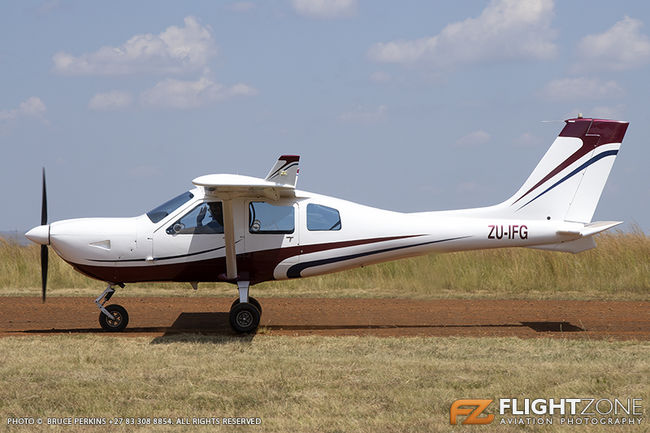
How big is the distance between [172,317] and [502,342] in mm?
6170

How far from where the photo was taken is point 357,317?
14453 millimetres

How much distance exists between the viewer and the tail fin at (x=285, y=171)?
1108 cm

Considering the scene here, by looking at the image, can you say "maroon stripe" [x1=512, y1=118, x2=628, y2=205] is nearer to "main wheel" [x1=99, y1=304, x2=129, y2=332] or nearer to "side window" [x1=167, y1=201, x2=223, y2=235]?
"side window" [x1=167, y1=201, x2=223, y2=235]

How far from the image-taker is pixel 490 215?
42.4 feet

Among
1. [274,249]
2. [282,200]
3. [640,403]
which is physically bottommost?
[640,403]

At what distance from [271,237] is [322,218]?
2.84ft

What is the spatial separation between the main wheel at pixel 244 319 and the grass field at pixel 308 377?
67cm

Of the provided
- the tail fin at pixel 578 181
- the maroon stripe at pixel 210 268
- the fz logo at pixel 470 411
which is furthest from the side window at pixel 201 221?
the fz logo at pixel 470 411

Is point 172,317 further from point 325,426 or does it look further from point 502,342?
point 325,426

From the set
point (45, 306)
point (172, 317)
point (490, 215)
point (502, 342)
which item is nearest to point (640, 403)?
point (502, 342)

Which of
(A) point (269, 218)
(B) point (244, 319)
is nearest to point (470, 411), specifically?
(B) point (244, 319)

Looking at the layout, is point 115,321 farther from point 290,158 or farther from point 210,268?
point 290,158

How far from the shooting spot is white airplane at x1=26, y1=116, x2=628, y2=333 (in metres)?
12.3

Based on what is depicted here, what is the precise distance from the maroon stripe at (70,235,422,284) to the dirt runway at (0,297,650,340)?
0.90 m
